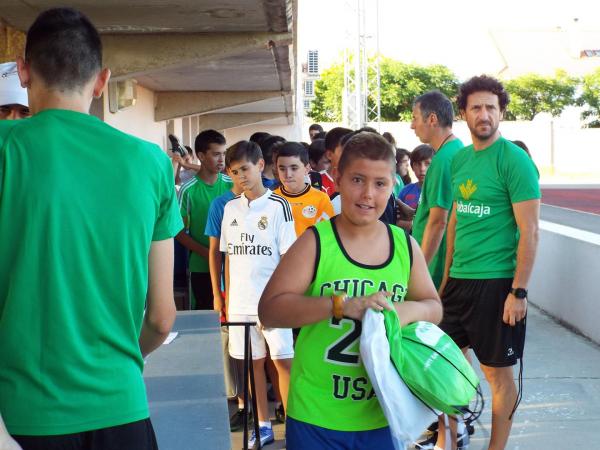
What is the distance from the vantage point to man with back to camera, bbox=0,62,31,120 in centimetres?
331

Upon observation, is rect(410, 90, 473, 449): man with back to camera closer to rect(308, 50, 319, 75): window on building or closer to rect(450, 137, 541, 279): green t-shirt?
rect(450, 137, 541, 279): green t-shirt

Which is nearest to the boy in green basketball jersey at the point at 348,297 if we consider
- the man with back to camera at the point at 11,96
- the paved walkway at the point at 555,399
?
the man with back to camera at the point at 11,96

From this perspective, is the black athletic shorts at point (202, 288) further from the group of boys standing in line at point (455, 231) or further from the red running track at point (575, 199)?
the red running track at point (575, 199)

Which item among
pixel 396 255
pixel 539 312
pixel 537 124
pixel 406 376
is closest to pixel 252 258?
pixel 396 255

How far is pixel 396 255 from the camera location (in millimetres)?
2883

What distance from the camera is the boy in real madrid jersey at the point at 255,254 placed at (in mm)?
5203

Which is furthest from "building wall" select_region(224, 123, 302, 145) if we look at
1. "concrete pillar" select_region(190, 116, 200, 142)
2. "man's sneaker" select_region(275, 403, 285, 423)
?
"man's sneaker" select_region(275, 403, 285, 423)

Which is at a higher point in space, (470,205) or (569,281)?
(470,205)

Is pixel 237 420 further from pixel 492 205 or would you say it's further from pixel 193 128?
pixel 193 128

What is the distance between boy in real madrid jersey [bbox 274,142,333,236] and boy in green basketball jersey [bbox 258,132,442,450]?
9.69 feet

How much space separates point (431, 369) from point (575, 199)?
28264mm

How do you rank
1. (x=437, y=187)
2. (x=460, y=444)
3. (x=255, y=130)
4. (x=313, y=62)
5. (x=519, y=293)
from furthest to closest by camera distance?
(x=313, y=62) < (x=255, y=130) < (x=437, y=187) < (x=460, y=444) < (x=519, y=293)

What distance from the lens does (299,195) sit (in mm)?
5906

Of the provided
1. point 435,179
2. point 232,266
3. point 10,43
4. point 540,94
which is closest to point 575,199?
point 10,43
